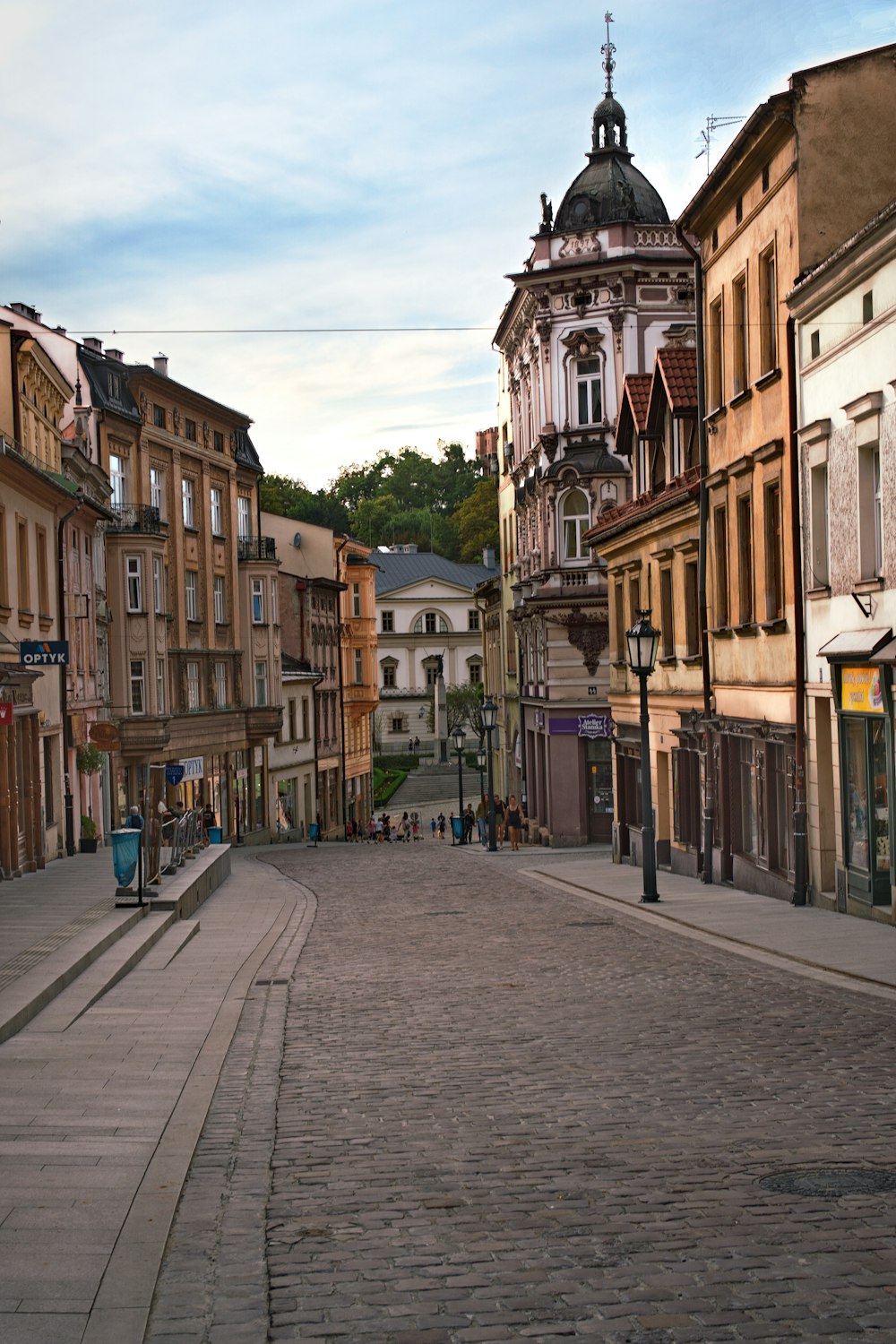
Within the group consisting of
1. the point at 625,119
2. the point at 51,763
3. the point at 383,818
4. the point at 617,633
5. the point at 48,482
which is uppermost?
the point at 625,119

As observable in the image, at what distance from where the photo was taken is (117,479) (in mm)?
51938

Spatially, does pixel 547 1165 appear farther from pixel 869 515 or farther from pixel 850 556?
pixel 850 556

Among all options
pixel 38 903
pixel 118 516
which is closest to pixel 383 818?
pixel 118 516

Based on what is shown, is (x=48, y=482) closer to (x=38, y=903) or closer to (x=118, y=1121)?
(x=38, y=903)

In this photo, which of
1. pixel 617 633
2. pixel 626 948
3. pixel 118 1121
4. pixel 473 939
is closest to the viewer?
pixel 118 1121

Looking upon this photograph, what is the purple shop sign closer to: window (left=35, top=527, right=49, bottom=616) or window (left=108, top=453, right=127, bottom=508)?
window (left=108, top=453, right=127, bottom=508)

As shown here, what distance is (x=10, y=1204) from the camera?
7.93m

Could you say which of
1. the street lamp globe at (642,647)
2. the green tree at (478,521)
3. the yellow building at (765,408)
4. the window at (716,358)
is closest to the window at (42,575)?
the yellow building at (765,408)

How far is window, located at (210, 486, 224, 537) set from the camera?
60906 mm

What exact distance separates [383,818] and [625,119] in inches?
1175

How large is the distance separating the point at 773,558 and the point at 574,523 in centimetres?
2611

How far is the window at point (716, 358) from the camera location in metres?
27.0

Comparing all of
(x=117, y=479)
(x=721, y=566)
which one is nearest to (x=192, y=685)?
(x=117, y=479)

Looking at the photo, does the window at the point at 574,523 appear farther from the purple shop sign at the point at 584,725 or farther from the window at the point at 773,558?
the window at the point at 773,558
